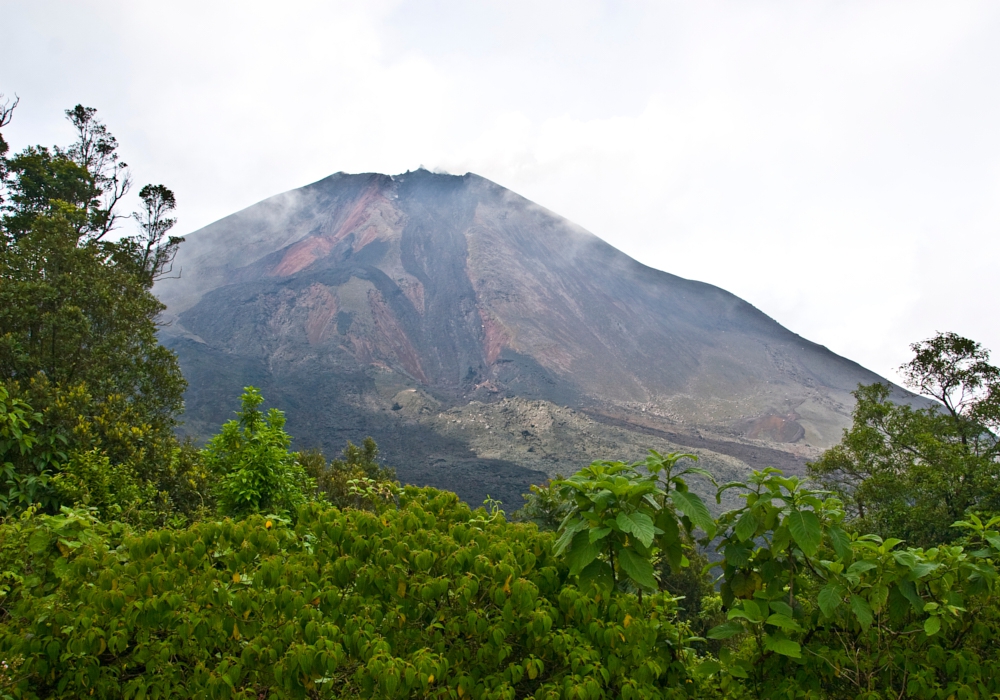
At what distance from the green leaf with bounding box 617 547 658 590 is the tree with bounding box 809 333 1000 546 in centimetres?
1305

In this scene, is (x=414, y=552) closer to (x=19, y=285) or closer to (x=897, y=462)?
(x=19, y=285)

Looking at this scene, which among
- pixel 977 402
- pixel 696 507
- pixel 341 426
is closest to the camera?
pixel 696 507

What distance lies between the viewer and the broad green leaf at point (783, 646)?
2301 mm

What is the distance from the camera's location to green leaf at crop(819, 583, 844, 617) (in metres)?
2.33

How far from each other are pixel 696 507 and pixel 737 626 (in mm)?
498

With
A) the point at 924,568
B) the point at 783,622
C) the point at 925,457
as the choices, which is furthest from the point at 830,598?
the point at 925,457

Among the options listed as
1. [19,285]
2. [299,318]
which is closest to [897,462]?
[19,285]

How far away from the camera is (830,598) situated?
2.37 m

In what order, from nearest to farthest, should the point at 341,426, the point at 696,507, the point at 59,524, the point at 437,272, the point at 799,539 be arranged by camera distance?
1. the point at 799,539
2. the point at 696,507
3. the point at 59,524
4. the point at 341,426
5. the point at 437,272

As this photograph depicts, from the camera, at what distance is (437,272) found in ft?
227

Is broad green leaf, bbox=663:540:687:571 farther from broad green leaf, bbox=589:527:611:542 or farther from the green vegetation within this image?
broad green leaf, bbox=589:527:611:542

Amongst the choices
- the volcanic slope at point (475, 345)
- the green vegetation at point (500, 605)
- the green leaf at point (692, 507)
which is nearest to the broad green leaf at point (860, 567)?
the green vegetation at point (500, 605)

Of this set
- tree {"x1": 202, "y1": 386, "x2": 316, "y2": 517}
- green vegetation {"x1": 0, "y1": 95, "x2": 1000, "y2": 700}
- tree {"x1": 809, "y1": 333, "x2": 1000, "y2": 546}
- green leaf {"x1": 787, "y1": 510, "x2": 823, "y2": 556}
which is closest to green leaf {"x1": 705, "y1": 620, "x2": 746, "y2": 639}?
green vegetation {"x1": 0, "y1": 95, "x2": 1000, "y2": 700}

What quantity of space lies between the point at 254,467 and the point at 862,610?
22.4ft
